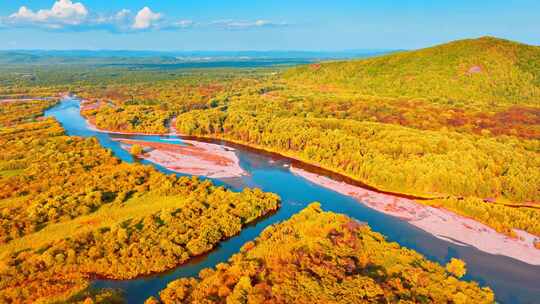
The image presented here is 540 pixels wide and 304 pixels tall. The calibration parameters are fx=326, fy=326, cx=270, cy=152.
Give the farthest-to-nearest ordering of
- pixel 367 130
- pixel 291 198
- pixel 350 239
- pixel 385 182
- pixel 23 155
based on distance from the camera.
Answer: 1. pixel 367 130
2. pixel 23 155
3. pixel 385 182
4. pixel 291 198
5. pixel 350 239

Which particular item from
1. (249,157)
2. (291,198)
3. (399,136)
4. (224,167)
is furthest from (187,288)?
(399,136)

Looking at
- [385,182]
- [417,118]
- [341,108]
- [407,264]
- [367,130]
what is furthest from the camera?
[341,108]

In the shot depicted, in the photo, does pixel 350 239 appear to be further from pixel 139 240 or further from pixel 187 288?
pixel 139 240

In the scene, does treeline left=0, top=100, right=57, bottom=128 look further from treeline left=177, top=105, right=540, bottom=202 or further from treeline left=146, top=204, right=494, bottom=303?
treeline left=146, top=204, right=494, bottom=303

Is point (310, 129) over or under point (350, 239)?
over

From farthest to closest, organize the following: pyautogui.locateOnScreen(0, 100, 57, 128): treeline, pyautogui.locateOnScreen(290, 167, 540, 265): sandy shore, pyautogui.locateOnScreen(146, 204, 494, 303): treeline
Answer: pyautogui.locateOnScreen(0, 100, 57, 128): treeline
pyautogui.locateOnScreen(290, 167, 540, 265): sandy shore
pyautogui.locateOnScreen(146, 204, 494, 303): treeline

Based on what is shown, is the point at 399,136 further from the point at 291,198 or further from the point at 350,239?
the point at 350,239

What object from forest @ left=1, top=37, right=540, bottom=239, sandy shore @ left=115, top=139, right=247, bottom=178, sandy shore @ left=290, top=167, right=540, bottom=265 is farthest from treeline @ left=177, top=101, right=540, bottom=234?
sandy shore @ left=115, top=139, right=247, bottom=178

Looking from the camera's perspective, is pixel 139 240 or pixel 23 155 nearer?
pixel 139 240
